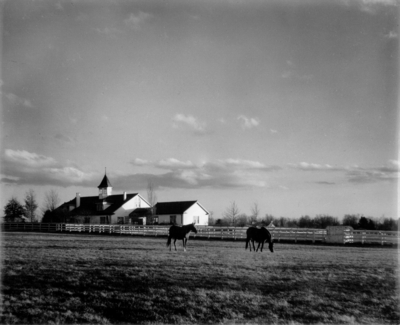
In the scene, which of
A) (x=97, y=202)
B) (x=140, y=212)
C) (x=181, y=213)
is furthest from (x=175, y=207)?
(x=97, y=202)

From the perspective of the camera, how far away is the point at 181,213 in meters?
47.7

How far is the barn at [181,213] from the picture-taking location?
4809 cm

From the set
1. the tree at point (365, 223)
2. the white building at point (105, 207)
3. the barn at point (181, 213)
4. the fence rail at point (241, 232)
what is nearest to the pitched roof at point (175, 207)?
the barn at point (181, 213)

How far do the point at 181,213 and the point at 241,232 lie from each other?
818 inches

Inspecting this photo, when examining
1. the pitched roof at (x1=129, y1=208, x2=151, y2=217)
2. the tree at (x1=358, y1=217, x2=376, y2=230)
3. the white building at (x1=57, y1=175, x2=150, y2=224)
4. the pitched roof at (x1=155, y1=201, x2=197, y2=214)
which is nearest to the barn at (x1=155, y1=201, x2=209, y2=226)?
the pitched roof at (x1=155, y1=201, x2=197, y2=214)

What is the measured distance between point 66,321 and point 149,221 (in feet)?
146

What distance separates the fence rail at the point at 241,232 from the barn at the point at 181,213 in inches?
423

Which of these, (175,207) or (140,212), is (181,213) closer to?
(175,207)

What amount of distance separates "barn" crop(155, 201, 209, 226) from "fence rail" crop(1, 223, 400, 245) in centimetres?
1075

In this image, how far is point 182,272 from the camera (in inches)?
423

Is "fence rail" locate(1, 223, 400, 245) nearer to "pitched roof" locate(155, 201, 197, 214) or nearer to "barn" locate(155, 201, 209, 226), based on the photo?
"barn" locate(155, 201, 209, 226)

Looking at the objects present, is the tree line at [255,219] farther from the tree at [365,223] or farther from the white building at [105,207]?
the white building at [105,207]

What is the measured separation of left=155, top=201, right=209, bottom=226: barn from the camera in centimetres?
4809

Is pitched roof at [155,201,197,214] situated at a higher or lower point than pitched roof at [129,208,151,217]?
higher
